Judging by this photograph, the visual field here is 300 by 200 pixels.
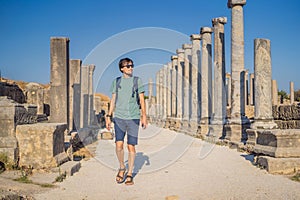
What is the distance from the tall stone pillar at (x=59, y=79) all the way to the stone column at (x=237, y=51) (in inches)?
242

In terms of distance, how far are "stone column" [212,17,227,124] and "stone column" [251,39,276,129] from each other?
4.40 meters

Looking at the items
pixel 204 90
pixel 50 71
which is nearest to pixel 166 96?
pixel 204 90

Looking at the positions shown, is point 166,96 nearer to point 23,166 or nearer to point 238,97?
point 238,97

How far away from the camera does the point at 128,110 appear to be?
Result: 530 centimetres

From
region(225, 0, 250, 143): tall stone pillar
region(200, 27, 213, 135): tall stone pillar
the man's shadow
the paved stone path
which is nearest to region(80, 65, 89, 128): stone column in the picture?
region(200, 27, 213, 135): tall stone pillar

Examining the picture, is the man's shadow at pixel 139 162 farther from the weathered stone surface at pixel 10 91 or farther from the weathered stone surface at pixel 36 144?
the weathered stone surface at pixel 10 91

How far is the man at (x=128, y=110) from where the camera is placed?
5270mm

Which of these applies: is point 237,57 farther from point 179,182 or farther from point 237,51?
point 179,182

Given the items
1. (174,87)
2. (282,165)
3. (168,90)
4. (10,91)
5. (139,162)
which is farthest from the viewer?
(168,90)

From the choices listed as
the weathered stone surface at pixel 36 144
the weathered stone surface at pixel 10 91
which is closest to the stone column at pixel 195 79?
the weathered stone surface at pixel 10 91

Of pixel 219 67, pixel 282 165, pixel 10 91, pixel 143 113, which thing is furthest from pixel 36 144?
pixel 219 67

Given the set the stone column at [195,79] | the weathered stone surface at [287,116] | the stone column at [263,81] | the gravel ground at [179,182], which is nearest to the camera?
the gravel ground at [179,182]

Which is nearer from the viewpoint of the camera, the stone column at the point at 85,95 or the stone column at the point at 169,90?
the stone column at the point at 85,95

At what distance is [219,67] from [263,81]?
519 centimetres
